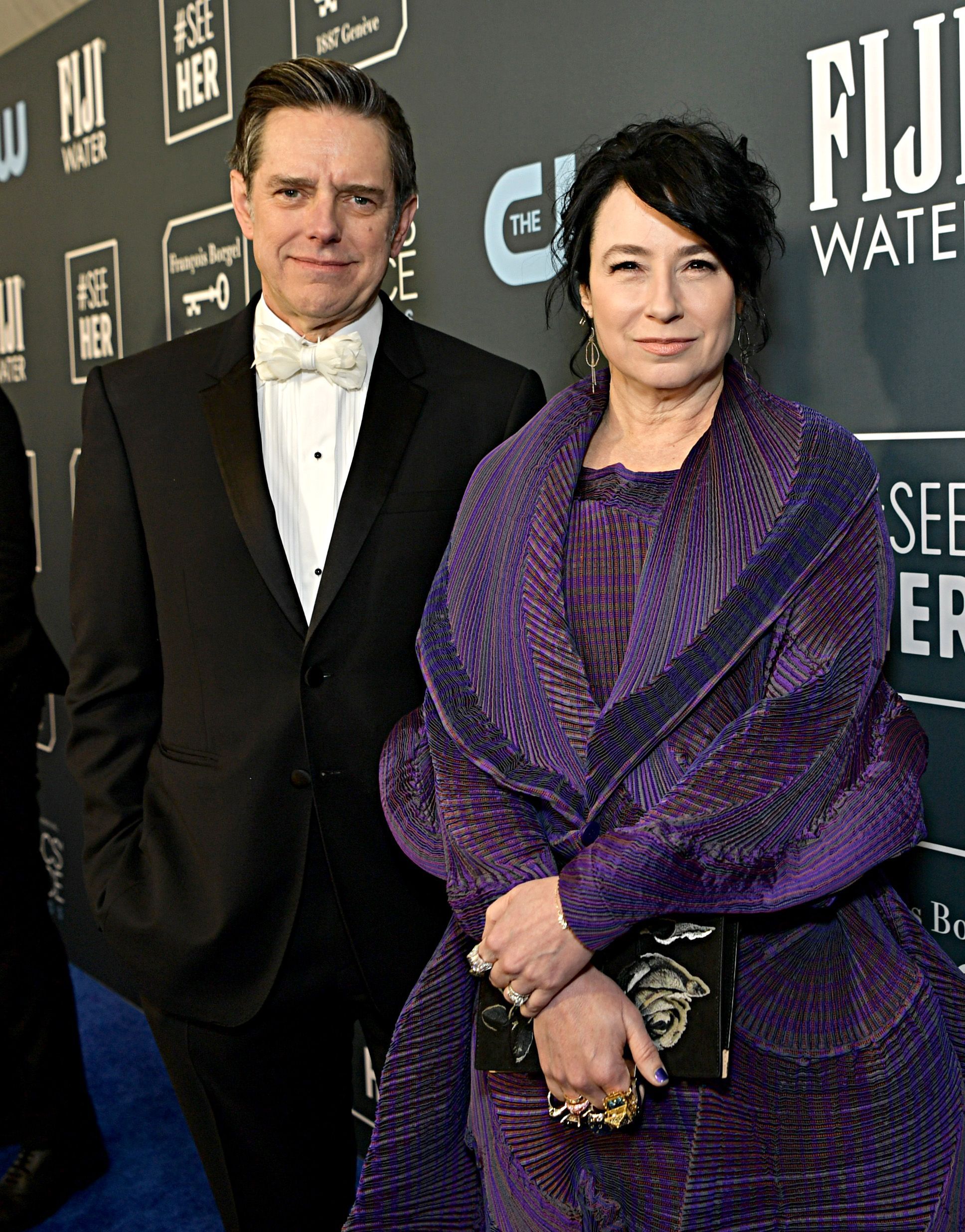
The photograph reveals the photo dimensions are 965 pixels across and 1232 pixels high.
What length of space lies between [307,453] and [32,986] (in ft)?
5.47

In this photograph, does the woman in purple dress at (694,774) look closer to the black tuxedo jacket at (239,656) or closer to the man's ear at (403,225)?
the black tuxedo jacket at (239,656)

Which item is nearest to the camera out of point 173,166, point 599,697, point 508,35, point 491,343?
point 599,697

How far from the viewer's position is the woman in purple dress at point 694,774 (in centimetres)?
134

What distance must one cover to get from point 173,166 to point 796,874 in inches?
113

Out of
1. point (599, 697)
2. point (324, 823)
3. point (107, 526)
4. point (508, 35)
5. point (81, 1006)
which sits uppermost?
point (508, 35)

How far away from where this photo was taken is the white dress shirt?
1.82 meters

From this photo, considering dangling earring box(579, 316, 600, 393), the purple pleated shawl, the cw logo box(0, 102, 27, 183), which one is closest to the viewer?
the purple pleated shawl

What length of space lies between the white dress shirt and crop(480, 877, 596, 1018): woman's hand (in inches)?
24.2

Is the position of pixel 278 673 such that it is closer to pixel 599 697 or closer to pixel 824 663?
pixel 599 697

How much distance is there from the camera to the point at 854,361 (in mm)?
1822

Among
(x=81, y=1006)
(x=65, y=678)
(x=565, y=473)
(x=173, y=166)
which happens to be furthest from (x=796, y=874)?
(x=81, y=1006)

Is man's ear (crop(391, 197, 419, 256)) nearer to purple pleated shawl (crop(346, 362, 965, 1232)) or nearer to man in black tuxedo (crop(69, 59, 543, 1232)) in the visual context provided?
man in black tuxedo (crop(69, 59, 543, 1232))

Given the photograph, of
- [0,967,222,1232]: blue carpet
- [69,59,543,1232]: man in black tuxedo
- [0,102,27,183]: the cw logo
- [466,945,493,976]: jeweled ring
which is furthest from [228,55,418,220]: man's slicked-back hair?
[0,102,27,183]: the cw logo

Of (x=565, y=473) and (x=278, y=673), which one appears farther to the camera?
(x=278, y=673)
